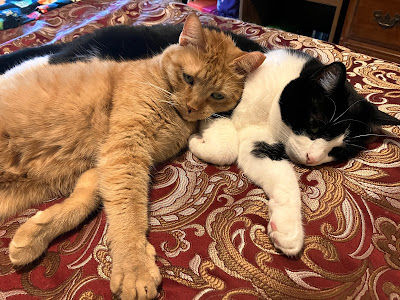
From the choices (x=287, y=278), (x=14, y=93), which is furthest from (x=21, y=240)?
(x=287, y=278)

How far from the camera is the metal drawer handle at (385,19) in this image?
2.49 m

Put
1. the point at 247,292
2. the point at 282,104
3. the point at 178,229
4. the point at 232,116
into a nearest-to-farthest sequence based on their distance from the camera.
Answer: the point at 247,292, the point at 178,229, the point at 282,104, the point at 232,116

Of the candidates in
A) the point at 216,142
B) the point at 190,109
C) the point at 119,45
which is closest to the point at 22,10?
the point at 119,45

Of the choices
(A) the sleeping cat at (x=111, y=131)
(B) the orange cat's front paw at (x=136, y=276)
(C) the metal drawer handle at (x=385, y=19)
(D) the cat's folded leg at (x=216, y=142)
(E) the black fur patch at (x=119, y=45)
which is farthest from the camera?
(C) the metal drawer handle at (x=385, y=19)

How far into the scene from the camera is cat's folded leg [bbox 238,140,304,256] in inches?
35.4

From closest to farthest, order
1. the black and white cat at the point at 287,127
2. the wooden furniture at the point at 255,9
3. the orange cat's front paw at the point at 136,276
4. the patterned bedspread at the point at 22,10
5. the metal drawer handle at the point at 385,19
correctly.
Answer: the orange cat's front paw at the point at 136,276 < the black and white cat at the point at 287,127 < the patterned bedspread at the point at 22,10 < the metal drawer handle at the point at 385,19 < the wooden furniture at the point at 255,9

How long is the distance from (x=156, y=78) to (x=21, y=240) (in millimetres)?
758

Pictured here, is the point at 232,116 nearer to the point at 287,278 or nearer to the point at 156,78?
the point at 156,78

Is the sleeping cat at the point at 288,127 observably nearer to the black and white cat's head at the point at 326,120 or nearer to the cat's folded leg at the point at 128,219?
the black and white cat's head at the point at 326,120

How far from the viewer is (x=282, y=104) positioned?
1.25m

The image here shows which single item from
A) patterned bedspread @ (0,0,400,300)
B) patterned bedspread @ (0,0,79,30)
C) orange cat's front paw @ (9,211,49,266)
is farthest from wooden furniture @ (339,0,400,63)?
orange cat's front paw @ (9,211,49,266)

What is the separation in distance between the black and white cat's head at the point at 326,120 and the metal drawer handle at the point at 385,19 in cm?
177

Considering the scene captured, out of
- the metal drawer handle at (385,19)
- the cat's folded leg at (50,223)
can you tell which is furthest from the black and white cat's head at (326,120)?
the metal drawer handle at (385,19)

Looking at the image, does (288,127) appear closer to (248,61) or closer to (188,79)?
(248,61)
